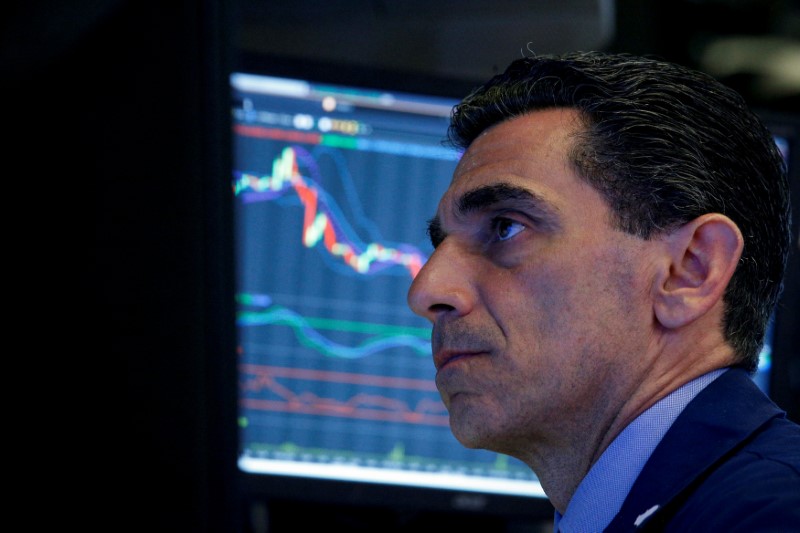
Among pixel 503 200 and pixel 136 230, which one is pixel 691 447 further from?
pixel 136 230

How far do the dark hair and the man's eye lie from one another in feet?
0.28

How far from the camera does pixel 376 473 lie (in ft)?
3.89

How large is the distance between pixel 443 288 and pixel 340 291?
0.27 meters

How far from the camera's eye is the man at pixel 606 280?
0.92 metres

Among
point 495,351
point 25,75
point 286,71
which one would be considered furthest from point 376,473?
point 25,75

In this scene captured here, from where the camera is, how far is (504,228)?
3.21ft

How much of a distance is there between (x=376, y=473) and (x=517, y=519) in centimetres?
19

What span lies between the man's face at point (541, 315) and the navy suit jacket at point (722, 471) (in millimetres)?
106

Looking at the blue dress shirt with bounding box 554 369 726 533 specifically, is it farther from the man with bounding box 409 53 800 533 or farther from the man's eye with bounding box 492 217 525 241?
the man's eye with bounding box 492 217 525 241

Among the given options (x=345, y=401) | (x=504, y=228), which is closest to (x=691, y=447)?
(x=504, y=228)

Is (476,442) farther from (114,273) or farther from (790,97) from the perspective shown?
(790,97)

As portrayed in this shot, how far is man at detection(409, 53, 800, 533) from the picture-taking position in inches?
36.1

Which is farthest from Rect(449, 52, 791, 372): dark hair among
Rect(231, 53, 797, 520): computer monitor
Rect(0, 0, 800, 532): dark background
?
Rect(0, 0, 800, 532): dark background

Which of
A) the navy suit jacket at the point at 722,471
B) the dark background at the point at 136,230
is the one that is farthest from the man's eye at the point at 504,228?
the dark background at the point at 136,230
